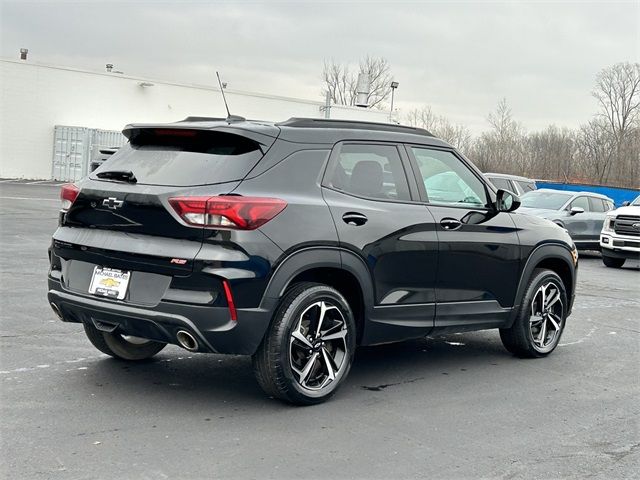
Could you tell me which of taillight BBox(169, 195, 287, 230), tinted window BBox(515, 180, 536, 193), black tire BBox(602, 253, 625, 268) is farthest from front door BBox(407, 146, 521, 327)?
tinted window BBox(515, 180, 536, 193)

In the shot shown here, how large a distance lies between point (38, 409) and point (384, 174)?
2850mm

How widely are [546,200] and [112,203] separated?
16400 millimetres

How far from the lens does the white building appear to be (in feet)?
125

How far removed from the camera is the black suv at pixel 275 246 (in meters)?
5.00

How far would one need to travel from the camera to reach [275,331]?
16.9ft

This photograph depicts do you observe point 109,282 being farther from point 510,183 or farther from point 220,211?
point 510,183

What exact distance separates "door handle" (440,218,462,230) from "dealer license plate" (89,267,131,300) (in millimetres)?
2433

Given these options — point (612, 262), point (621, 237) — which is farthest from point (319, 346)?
point (612, 262)

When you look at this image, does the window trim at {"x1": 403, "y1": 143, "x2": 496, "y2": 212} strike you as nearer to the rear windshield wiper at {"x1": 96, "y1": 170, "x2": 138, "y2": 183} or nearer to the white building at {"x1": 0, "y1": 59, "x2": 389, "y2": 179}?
the rear windshield wiper at {"x1": 96, "y1": 170, "x2": 138, "y2": 183}

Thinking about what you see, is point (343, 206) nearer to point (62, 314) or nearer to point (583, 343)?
point (62, 314)

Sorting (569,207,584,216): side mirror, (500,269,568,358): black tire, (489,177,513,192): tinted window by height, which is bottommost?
(500,269,568,358): black tire

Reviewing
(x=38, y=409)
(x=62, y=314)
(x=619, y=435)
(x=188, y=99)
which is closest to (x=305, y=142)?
(x=62, y=314)

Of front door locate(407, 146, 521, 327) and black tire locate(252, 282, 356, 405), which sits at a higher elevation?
front door locate(407, 146, 521, 327)

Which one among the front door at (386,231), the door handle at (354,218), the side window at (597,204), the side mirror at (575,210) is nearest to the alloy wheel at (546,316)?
the front door at (386,231)
